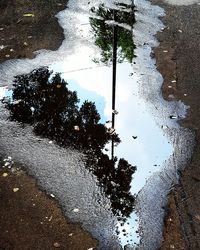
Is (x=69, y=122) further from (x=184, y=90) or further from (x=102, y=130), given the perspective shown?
(x=184, y=90)

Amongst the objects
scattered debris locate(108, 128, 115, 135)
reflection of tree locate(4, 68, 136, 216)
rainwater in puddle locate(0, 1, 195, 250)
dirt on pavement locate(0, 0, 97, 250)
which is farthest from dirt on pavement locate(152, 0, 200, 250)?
scattered debris locate(108, 128, 115, 135)

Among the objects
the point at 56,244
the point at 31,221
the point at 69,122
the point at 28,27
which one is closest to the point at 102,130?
the point at 69,122

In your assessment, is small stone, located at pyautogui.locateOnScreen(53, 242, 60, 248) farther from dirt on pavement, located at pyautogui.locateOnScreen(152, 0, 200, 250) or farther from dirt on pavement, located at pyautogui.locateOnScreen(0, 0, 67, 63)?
dirt on pavement, located at pyautogui.locateOnScreen(0, 0, 67, 63)

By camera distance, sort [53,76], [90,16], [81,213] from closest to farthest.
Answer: [81,213] → [53,76] → [90,16]

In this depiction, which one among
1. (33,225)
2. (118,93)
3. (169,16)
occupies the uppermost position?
(169,16)

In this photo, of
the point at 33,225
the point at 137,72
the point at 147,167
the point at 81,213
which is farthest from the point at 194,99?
the point at 33,225

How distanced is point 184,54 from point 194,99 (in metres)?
1.53

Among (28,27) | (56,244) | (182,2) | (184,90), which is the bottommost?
(56,244)

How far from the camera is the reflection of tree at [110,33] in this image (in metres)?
7.69

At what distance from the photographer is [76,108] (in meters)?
6.33

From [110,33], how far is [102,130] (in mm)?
3068

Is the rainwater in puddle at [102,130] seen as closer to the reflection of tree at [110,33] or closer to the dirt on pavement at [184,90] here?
the reflection of tree at [110,33]

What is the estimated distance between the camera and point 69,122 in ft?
19.8

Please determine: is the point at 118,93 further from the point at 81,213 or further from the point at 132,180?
the point at 81,213
